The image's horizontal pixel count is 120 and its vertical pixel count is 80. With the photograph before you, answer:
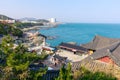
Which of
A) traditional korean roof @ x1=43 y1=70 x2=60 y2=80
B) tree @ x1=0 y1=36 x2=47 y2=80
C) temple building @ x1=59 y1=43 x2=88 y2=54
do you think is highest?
tree @ x1=0 y1=36 x2=47 y2=80

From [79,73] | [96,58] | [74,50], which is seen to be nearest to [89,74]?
[79,73]

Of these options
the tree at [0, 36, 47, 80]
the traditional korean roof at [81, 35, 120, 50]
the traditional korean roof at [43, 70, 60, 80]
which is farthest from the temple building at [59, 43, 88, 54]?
the tree at [0, 36, 47, 80]

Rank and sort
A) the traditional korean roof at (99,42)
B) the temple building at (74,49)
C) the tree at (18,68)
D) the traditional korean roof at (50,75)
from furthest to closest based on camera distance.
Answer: the temple building at (74,49), the traditional korean roof at (99,42), the traditional korean roof at (50,75), the tree at (18,68)

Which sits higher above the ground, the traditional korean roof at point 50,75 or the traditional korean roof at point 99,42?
the traditional korean roof at point 50,75

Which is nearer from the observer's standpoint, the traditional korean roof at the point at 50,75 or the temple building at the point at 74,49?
the traditional korean roof at the point at 50,75

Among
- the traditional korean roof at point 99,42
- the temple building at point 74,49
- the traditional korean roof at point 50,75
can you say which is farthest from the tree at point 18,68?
the temple building at point 74,49

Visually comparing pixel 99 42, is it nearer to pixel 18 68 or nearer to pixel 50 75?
pixel 50 75

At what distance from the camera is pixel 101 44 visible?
27.5 m

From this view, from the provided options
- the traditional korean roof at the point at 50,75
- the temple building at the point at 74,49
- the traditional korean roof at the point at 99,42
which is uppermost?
the traditional korean roof at the point at 50,75

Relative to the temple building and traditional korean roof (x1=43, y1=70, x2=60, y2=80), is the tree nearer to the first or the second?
traditional korean roof (x1=43, y1=70, x2=60, y2=80)

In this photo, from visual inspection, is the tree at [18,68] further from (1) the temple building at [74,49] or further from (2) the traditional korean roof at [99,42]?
(1) the temple building at [74,49]

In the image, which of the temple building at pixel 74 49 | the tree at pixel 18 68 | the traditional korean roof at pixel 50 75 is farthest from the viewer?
the temple building at pixel 74 49

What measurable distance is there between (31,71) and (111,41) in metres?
19.1

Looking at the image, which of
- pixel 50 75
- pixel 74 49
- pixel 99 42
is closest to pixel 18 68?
pixel 50 75
